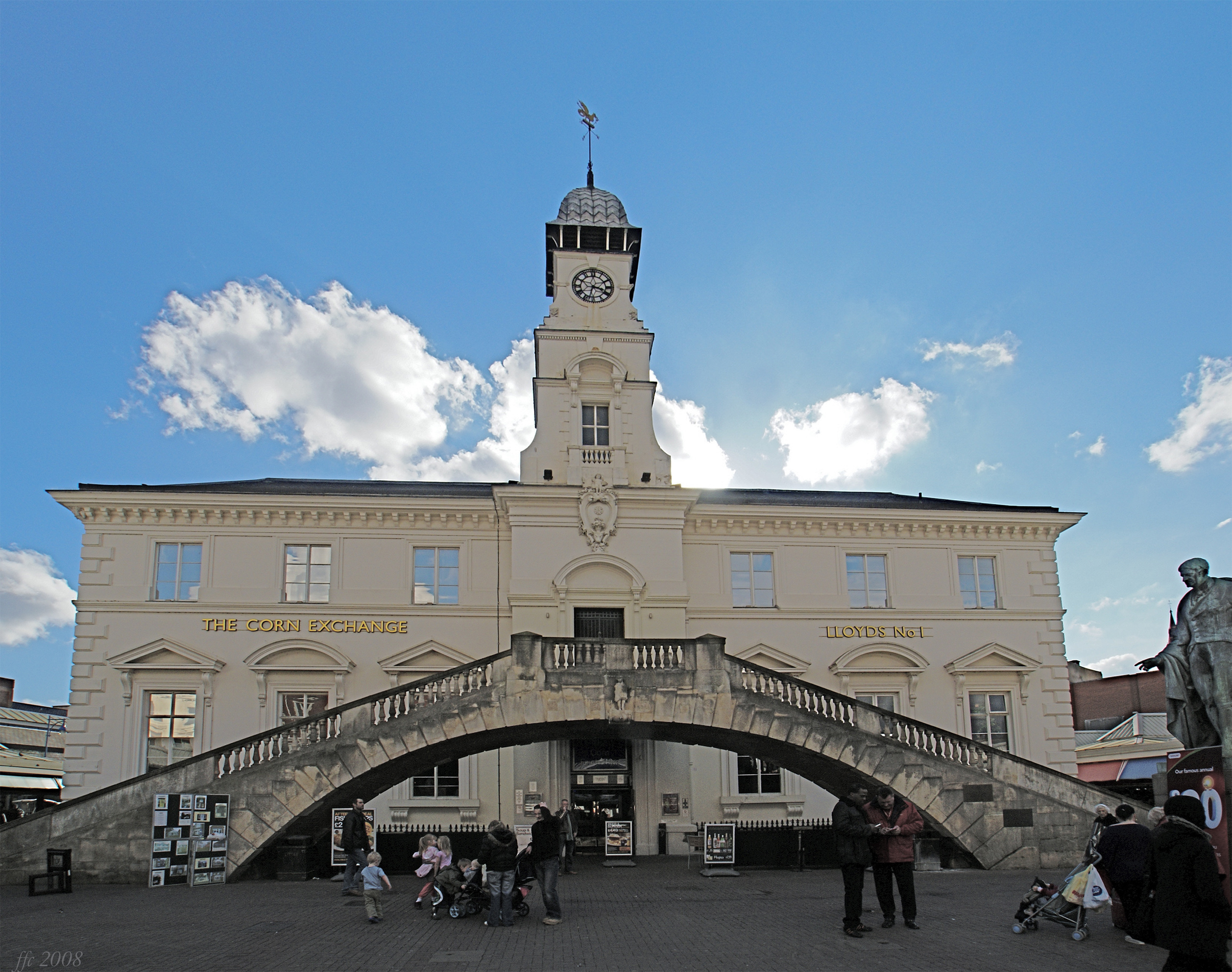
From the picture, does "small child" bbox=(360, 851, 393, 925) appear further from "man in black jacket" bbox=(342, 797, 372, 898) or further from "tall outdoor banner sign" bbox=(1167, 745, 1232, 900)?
"tall outdoor banner sign" bbox=(1167, 745, 1232, 900)

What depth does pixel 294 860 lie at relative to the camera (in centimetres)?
1964

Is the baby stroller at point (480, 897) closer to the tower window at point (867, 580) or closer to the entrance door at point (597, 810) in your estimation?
the entrance door at point (597, 810)

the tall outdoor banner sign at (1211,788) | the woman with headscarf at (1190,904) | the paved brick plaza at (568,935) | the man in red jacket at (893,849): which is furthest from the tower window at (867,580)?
the woman with headscarf at (1190,904)

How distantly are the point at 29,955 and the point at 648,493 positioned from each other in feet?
63.1

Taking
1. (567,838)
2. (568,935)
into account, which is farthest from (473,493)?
(568,935)

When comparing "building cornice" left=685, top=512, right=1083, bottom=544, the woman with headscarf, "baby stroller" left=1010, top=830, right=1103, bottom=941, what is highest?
"building cornice" left=685, top=512, right=1083, bottom=544

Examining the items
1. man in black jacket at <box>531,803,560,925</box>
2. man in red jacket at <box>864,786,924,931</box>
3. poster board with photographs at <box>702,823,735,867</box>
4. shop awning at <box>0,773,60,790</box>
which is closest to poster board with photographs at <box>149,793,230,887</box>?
man in black jacket at <box>531,803,560,925</box>

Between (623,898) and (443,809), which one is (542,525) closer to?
(443,809)

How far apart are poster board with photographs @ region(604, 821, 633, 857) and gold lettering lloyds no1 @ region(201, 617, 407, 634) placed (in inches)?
333

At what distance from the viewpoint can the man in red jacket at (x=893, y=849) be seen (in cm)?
1256

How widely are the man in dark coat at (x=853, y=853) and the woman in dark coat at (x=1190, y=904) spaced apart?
5404mm

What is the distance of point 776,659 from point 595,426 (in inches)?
345

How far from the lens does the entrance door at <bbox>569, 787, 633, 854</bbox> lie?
26859 millimetres

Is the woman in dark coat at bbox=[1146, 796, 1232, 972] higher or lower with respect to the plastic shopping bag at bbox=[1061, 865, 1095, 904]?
higher
